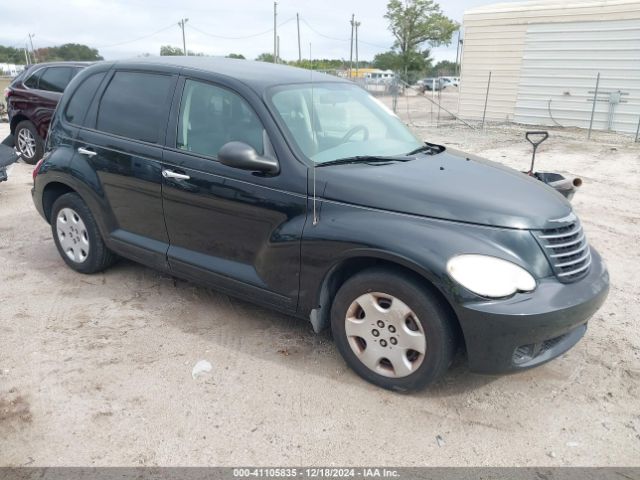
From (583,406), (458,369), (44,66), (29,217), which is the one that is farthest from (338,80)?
(44,66)

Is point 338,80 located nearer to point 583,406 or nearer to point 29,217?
point 583,406

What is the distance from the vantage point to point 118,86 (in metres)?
4.31

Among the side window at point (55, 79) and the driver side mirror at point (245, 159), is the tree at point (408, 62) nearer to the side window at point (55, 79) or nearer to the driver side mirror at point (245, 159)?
the side window at point (55, 79)

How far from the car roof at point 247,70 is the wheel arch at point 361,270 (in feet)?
4.29

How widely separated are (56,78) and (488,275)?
30.9 feet

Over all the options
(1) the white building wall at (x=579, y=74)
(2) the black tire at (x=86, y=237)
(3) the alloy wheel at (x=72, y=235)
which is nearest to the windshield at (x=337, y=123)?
(2) the black tire at (x=86, y=237)

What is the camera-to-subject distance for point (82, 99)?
4.53 m

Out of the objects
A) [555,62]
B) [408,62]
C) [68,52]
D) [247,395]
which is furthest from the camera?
[68,52]

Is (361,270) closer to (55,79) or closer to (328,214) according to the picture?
(328,214)

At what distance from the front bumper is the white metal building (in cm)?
1483

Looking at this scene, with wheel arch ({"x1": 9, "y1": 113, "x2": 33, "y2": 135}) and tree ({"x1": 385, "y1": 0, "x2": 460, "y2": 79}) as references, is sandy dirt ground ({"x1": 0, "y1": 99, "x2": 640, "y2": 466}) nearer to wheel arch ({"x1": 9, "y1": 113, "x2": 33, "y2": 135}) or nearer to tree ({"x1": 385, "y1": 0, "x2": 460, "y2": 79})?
wheel arch ({"x1": 9, "y1": 113, "x2": 33, "y2": 135})

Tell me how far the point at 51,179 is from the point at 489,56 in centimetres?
1635

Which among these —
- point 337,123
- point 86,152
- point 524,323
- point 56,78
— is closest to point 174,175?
point 86,152

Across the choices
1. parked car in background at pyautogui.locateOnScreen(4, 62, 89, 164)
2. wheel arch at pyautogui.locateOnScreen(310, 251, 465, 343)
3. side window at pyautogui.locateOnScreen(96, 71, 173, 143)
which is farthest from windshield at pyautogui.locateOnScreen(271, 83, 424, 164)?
parked car in background at pyautogui.locateOnScreen(4, 62, 89, 164)
